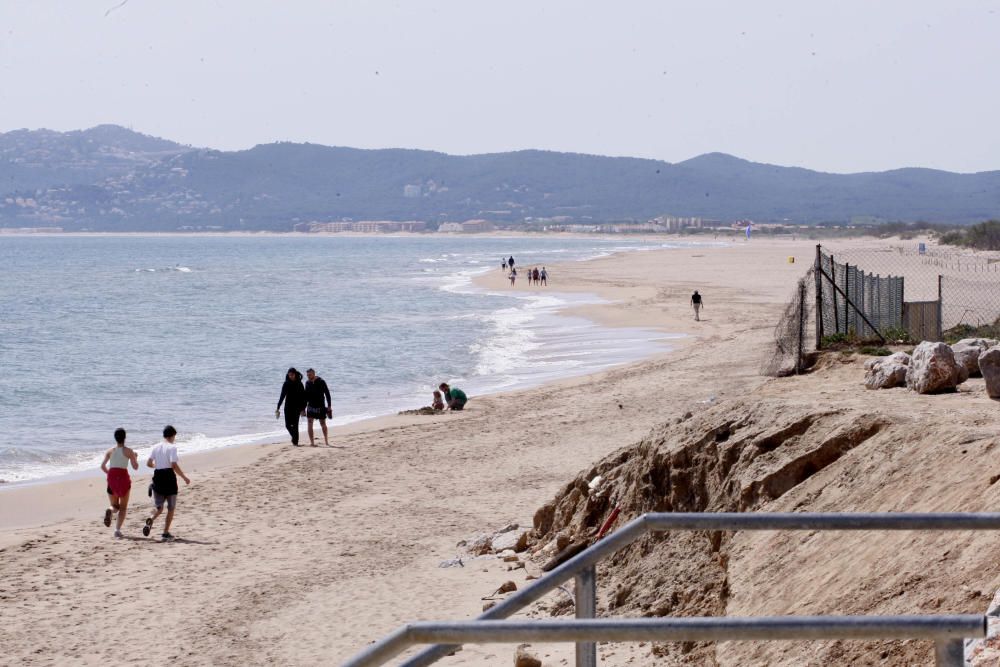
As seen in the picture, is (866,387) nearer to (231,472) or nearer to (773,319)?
(231,472)

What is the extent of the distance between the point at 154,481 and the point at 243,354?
2283cm

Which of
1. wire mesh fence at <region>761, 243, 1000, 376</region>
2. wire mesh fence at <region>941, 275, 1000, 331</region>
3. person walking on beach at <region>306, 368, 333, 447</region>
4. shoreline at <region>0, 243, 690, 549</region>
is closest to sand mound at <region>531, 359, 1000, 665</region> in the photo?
wire mesh fence at <region>761, 243, 1000, 376</region>

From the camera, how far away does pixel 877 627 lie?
271 centimetres

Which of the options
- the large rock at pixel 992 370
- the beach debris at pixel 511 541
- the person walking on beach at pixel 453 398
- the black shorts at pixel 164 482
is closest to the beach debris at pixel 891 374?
the large rock at pixel 992 370

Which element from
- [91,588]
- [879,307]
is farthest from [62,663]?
[879,307]

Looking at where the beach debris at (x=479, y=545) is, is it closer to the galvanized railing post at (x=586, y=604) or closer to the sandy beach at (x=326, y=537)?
the sandy beach at (x=326, y=537)

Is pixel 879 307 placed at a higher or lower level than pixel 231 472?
higher

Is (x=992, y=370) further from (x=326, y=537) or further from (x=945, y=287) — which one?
(x=945, y=287)

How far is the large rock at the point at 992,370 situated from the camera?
9.20 meters

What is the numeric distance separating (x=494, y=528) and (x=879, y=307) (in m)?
7.79

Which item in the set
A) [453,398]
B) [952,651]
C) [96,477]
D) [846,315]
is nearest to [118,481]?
[96,477]

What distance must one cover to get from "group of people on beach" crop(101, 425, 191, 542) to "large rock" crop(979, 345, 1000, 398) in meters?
7.96

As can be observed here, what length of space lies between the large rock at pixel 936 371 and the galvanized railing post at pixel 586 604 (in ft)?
22.8

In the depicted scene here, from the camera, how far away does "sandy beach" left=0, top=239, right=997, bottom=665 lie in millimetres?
9023
